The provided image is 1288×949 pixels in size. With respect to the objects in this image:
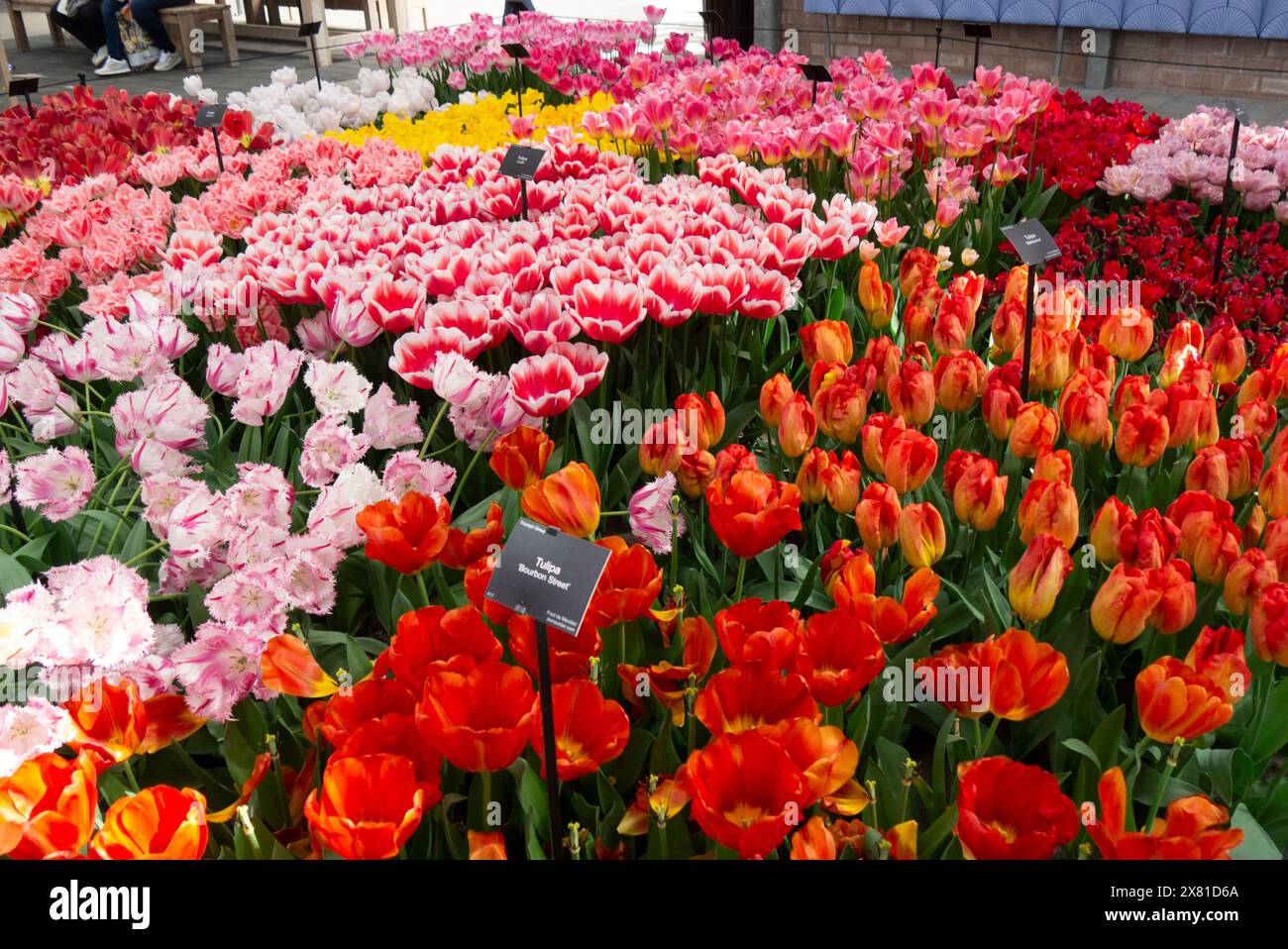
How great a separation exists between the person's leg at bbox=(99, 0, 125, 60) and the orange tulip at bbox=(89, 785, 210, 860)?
10636mm

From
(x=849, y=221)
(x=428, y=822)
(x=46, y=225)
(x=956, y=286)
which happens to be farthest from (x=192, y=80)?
(x=428, y=822)

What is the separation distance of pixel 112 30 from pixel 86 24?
2.42 feet

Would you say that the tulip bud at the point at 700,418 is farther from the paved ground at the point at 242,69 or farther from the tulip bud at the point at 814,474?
the paved ground at the point at 242,69

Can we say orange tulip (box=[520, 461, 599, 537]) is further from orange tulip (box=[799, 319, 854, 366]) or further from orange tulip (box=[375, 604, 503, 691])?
orange tulip (box=[799, 319, 854, 366])

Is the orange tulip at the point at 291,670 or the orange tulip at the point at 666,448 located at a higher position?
the orange tulip at the point at 666,448

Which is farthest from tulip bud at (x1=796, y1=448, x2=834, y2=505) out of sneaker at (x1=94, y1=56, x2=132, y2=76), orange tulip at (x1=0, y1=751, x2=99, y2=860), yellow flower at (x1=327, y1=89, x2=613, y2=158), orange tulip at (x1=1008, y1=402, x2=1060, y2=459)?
sneaker at (x1=94, y1=56, x2=132, y2=76)

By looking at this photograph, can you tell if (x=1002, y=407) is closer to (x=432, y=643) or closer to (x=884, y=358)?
(x=884, y=358)

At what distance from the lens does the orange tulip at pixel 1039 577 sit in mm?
1068

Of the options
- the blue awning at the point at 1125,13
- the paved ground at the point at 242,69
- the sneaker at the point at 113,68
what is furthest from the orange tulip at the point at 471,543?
the sneaker at the point at 113,68

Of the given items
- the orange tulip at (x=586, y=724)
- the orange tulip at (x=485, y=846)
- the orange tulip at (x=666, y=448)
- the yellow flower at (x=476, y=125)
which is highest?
the yellow flower at (x=476, y=125)

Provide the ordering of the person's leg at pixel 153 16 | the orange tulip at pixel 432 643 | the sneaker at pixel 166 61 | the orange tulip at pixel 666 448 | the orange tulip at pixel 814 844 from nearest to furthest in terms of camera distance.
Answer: the orange tulip at pixel 814 844 → the orange tulip at pixel 432 643 → the orange tulip at pixel 666 448 → the person's leg at pixel 153 16 → the sneaker at pixel 166 61

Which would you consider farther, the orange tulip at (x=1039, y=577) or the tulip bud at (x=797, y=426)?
the tulip bud at (x=797, y=426)

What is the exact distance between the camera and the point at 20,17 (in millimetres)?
10758

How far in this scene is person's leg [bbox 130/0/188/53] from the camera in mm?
9359
